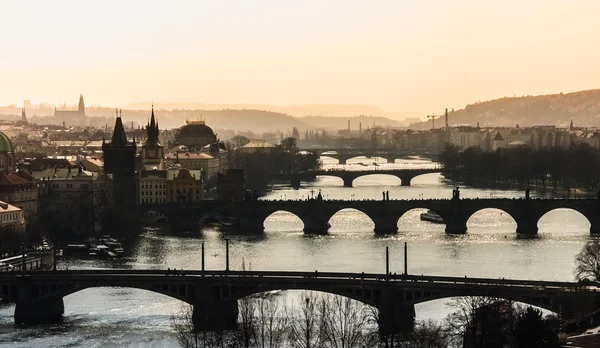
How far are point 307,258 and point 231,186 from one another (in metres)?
29.6

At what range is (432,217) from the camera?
80.8 metres

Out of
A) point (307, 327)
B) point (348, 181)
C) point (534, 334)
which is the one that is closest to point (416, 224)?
point (348, 181)

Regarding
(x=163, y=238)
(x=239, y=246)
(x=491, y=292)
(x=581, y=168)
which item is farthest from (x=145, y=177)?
(x=491, y=292)

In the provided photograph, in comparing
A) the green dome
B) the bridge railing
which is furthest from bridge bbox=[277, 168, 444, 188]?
the bridge railing

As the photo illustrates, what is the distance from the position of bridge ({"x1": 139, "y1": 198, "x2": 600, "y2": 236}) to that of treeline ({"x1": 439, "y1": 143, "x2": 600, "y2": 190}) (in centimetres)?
2446

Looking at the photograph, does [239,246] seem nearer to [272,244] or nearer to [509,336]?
[272,244]

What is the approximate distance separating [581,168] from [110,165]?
114 feet

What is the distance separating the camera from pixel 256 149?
13600 centimetres

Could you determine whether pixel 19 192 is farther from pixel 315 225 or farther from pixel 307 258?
pixel 307 258

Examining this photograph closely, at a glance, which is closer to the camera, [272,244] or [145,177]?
[272,244]

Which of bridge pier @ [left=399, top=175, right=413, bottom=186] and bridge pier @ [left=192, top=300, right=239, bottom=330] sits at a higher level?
bridge pier @ [left=399, top=175, right=413, bottom=186]

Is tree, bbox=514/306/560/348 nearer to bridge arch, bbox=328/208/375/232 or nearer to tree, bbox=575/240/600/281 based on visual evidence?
tree, bbox=575/240/600/281

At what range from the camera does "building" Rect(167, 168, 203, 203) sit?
8725cm

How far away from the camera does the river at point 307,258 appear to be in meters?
45.0
